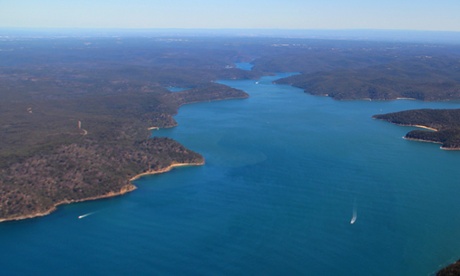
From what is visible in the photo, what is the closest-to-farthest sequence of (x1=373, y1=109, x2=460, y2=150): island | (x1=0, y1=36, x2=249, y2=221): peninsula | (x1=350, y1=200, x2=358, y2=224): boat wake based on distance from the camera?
(x1=350, y1=200, x2=358, y2=224): boat wake → (x1=0, y1=36, x2=249, y2=221): peninsula → (x1=373, y1=109, x2=460, y2=150): island

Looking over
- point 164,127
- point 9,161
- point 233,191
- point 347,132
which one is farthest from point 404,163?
point 9,161

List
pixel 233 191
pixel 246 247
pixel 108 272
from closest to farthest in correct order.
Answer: pixel 108 272 → pixel 246 247 → pixel 233 191

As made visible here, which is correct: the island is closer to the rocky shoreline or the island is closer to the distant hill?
the distant hill

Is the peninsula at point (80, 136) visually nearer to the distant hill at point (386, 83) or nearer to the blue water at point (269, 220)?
the blue water at point (269, 220)

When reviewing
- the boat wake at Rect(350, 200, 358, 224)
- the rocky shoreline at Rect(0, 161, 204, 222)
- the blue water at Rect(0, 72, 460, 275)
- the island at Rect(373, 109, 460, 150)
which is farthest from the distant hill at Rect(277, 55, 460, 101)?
the boat wake at Rect(350, 200, 358, 224)

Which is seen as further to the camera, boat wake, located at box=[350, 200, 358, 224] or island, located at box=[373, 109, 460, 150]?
island, located at box=[373, 109, 460, 150]

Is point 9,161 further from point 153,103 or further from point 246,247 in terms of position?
point 153,103
